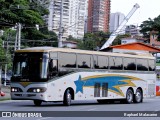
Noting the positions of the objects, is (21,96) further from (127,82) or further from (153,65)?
(153,65)

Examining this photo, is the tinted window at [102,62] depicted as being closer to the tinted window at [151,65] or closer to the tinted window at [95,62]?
the tinted window at [95,62]

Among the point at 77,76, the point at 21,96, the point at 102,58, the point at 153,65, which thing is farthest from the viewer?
the point at 153,65

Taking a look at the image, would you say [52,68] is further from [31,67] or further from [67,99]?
[67,99]

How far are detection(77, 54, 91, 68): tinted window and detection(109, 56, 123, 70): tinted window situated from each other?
2330 millimetres

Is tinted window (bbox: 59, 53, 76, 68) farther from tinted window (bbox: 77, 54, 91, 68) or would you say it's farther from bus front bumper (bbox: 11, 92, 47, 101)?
bus front bumper (bbox: 11, 92, 47, 101)

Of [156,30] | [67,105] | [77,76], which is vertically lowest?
[67,105]

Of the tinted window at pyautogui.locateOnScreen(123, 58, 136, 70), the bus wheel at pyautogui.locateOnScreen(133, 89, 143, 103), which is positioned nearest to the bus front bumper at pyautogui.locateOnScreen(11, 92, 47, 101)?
the tinted window at pyautogui.locateOnScreen(123, 58, 136, 70)

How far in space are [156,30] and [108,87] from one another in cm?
4015

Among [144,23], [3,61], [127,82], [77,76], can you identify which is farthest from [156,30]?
[77,76]

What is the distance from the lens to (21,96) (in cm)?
2438

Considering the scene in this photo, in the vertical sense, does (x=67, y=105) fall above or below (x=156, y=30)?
below

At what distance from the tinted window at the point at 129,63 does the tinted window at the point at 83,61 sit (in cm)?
389

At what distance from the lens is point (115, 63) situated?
2939cm

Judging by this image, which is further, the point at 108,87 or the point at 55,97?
the point at 108,87
